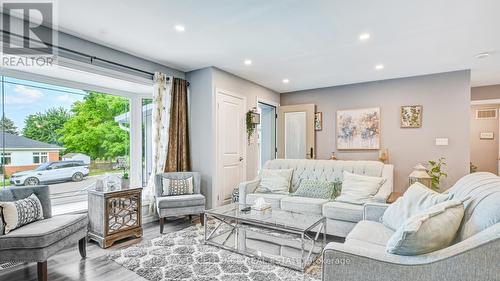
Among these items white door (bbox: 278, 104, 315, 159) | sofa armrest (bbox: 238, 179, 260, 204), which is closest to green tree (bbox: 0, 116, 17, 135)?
sofa armrest (bbox: 238, 179, 260, 204)

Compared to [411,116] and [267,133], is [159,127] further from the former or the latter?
[411,116]

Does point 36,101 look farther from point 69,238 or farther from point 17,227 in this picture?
point 69,238

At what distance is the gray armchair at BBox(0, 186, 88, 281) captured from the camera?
6.69 ft

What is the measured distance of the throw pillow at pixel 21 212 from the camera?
2139 millimetres

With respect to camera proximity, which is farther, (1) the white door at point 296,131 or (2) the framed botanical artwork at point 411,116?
(1) the white door at point 296,131

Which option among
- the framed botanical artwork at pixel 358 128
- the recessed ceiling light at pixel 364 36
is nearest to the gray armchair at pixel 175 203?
the recessed ceiling light at pixel 364 36

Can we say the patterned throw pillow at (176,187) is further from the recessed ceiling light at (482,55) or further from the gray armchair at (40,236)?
the recessed ceiling light at (482,55)

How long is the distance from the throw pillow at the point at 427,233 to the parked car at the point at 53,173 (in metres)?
3.84

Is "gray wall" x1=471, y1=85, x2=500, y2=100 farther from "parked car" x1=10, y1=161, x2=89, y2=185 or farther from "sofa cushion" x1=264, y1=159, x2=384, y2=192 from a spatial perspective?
"parked car" x1=10, y1=161, x2=89, y2=185

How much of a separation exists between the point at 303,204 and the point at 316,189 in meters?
0.40

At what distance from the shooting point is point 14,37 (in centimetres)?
255

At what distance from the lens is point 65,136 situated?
3453 millimetres

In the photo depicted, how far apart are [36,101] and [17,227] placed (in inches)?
68.4

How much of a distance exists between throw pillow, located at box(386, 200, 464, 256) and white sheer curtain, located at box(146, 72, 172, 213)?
3382 mm
